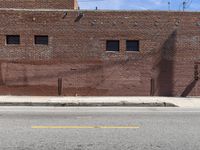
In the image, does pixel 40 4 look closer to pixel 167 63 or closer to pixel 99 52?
pixel 99 52

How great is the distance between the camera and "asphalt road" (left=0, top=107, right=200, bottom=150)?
926cm

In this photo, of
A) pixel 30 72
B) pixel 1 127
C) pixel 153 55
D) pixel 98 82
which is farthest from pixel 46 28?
pixel 1 127

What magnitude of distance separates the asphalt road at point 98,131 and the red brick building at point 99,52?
7973 millimetres

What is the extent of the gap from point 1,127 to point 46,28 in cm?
1203

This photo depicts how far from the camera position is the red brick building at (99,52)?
23.1 metres

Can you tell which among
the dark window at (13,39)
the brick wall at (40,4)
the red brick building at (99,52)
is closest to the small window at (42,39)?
the red brick building at (99,52)

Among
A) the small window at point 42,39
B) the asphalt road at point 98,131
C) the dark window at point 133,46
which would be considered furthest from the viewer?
the dark window at point 133,46

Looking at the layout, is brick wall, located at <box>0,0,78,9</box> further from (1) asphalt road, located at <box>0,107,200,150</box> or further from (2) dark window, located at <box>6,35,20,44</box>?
(1) asphalt road, located at <box>0,107,200,150</box>

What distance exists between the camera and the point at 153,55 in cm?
2323

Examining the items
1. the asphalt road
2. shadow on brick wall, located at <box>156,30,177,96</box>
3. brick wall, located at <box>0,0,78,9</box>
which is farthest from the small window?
the asphalt road

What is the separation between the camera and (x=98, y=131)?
11117 mm

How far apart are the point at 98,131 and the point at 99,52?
40.5 feet

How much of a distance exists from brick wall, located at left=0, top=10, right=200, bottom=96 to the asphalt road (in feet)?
26.1

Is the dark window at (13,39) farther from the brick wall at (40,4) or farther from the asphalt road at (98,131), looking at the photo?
the asphalt road at (98,131)
